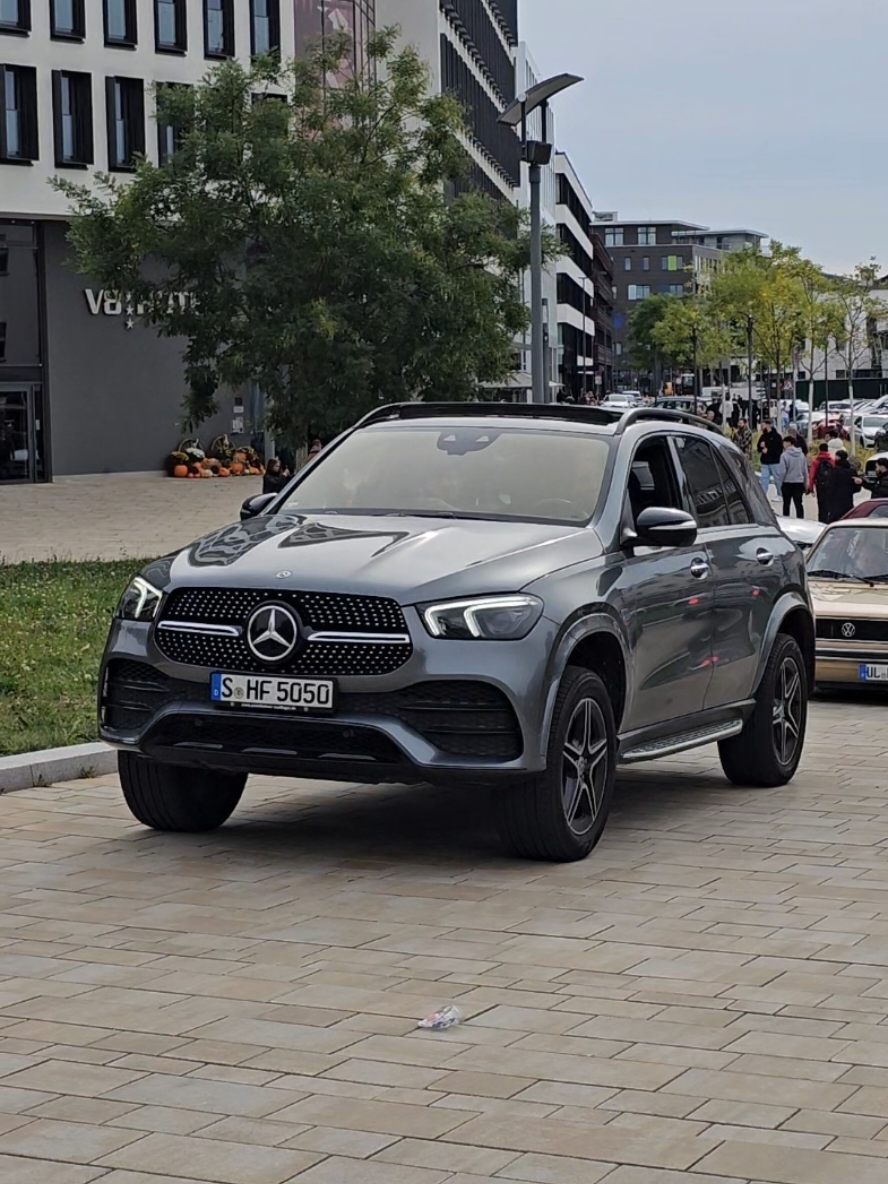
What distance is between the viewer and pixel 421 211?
30.0 metres

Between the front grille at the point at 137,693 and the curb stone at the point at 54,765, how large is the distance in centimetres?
179

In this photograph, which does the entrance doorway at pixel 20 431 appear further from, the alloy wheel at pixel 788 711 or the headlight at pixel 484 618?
the headlight at pixel 484 618

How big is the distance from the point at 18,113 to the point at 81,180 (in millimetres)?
2177

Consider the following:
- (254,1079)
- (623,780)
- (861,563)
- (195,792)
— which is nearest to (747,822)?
(623,780)

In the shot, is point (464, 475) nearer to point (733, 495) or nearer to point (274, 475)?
point (733, 495)

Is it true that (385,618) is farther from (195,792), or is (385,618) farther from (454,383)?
(454,383)

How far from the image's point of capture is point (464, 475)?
376 inches

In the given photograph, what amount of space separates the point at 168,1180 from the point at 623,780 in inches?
274

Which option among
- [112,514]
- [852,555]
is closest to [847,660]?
[852,555]

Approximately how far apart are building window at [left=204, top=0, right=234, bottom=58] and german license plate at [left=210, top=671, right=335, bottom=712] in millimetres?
53664

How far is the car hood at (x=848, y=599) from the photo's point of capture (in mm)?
16703

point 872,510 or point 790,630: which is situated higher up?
point 872,510

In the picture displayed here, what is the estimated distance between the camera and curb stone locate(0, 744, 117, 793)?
10.5 meters

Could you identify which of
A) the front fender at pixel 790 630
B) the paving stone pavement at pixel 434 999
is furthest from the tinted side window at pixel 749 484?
the paving stone pavement at pixel 434 999
